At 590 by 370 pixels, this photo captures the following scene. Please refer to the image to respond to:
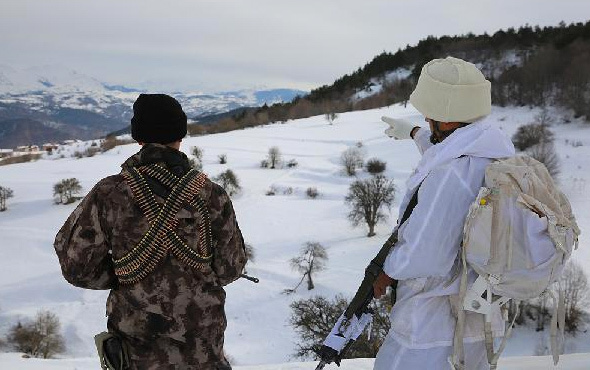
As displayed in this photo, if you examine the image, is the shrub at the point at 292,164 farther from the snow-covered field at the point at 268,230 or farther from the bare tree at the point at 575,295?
the bare tree at the point at 575,295

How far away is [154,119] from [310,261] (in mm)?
21777

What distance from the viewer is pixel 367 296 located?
1.80m

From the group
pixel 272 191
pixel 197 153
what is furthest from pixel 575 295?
pixel 197 153

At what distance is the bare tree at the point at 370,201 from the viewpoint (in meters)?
27.0

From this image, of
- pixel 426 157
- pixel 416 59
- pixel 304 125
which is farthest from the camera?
pixel 416 59

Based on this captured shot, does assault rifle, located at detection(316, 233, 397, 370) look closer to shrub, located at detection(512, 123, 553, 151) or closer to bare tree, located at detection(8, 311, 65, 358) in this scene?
bare tree, located at detection(8, 311, 65, 358)

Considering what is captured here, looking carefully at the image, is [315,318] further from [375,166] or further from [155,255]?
[375,166]

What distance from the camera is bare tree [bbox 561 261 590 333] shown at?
1664cm

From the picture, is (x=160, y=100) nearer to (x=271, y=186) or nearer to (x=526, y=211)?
(x=526, y=211)

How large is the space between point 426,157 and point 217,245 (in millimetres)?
873

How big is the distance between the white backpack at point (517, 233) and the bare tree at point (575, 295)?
17.9 metres

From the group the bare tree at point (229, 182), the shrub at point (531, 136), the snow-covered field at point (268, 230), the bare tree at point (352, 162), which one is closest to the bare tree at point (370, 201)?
the snow-covered field at point (268, 230)

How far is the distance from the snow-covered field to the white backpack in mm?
2067

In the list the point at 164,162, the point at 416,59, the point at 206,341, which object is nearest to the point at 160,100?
the point at 164,162
